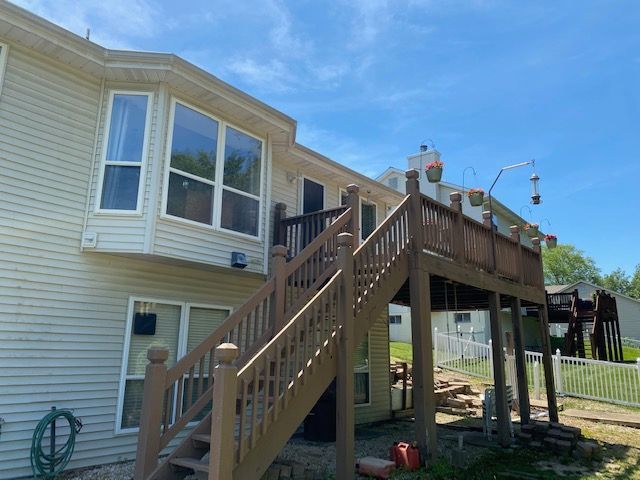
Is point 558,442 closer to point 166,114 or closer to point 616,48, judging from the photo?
point 166,114

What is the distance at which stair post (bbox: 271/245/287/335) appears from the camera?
5742mm

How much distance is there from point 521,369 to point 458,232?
3.65 m

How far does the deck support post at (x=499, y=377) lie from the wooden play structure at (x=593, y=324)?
1500 centimetres

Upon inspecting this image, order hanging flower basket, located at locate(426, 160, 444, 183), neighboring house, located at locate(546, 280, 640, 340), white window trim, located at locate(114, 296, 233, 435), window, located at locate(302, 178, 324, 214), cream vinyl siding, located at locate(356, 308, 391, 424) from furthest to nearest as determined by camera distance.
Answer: neighboring house, located at locate(546, 280, 640, 340), cream vinyl siding, located at locate(356, 308, 391, 424), window, located at locate(302, 178, 324, 214), hanging flower basket, located at locate(426, 160, 444, 183), white window trim, located at locate(114, 296, 233, 435)

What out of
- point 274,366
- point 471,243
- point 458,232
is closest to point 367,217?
point 471,243

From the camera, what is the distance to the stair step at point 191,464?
13.3 ft

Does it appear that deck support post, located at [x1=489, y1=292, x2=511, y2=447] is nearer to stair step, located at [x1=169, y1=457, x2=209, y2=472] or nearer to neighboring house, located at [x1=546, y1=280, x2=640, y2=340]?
stair step, located at [x1=169, y1=457, x2=209, y2=472]

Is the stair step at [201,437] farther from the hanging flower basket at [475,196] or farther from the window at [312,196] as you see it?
the hanging flower basket at [475,196]

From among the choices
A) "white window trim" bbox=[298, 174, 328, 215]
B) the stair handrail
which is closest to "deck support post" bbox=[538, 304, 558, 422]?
"white window trim" bbox=[298, 174, 328, 215]

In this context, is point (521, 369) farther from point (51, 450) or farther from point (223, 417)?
point (51, 450)

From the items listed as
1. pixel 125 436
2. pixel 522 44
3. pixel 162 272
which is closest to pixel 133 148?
pixel 162 272

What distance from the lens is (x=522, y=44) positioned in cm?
1113

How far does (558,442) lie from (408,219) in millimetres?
4818

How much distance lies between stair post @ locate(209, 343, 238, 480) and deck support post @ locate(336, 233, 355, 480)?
1.72 meters
